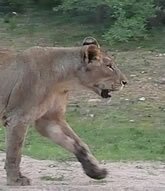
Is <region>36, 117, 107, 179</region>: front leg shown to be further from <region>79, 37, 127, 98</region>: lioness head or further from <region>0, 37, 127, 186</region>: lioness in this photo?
<region>79, 37, 127, 98</region>: lioness head

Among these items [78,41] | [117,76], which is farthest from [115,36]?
[117,76]

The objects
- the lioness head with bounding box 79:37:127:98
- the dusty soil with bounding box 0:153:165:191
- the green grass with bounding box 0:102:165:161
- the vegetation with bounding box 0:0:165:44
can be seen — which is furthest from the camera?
the vegetation with bounding box 0:0:165:44

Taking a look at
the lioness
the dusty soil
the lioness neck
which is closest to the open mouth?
the lioness

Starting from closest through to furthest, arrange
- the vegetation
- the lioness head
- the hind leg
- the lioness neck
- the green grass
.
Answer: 1. the hind leg
2. the lioness neck
3. the lioness head
4. the green grass
5. the vegetation

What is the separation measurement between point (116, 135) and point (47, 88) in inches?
151

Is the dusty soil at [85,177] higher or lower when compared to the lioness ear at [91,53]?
lower

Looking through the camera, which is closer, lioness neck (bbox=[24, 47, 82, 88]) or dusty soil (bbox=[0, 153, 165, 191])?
dusty soil (bbox=[0, 153, 165, 191])

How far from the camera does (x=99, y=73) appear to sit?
8320 millimetres

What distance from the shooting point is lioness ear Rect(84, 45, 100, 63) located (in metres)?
8.19

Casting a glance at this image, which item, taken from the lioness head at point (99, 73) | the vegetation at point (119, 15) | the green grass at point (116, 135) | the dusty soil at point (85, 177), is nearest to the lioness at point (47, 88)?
the lioness head at point (99, 73)

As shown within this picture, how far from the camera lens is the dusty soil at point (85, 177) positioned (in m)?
7.67

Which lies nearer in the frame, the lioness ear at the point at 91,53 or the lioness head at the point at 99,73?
→ the lioness ear at the point at 91,53

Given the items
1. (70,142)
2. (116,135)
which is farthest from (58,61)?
(116,135)

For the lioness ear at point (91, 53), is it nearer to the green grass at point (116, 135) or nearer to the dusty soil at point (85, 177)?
the dusty soil at point (85, 177)
